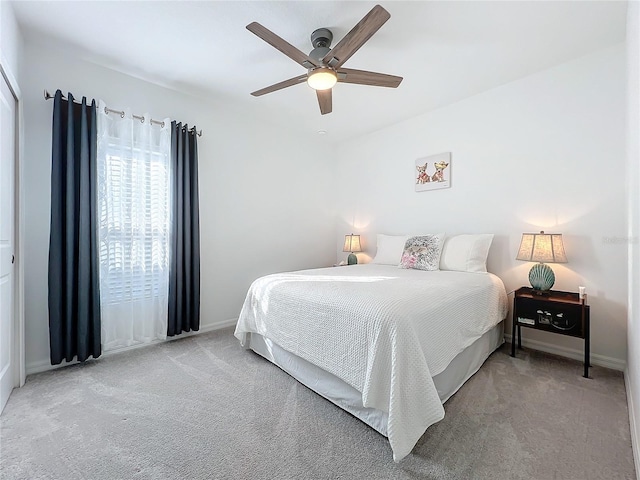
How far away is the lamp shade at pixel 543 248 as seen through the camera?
243 centimetres

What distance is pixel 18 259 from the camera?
6.83 feet

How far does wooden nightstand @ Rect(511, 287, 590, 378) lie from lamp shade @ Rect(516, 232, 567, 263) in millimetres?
303

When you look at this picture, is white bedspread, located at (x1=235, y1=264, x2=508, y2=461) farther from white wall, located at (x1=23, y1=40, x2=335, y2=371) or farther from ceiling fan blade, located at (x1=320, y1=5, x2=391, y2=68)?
ceiling fan blade, located at (x1=320, y1=5, x2=391, y2=68)

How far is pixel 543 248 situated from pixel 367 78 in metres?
2.04

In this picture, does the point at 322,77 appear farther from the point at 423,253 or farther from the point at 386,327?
the point at 423,253

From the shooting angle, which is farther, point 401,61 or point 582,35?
point 401,61

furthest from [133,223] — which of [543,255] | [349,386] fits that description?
[543,255]

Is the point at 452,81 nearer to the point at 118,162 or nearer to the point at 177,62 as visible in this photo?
the point at 177,62

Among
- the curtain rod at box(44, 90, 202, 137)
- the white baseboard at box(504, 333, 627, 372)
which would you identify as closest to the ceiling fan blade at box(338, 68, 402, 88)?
the curtain rod at box(44, 90, 202, 137)

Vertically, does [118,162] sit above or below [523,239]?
above

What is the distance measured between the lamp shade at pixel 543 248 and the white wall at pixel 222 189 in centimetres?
269

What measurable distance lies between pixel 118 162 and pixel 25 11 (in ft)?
3.52

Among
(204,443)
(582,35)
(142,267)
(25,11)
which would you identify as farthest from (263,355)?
(582,35)

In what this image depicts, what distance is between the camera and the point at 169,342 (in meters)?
2.89
